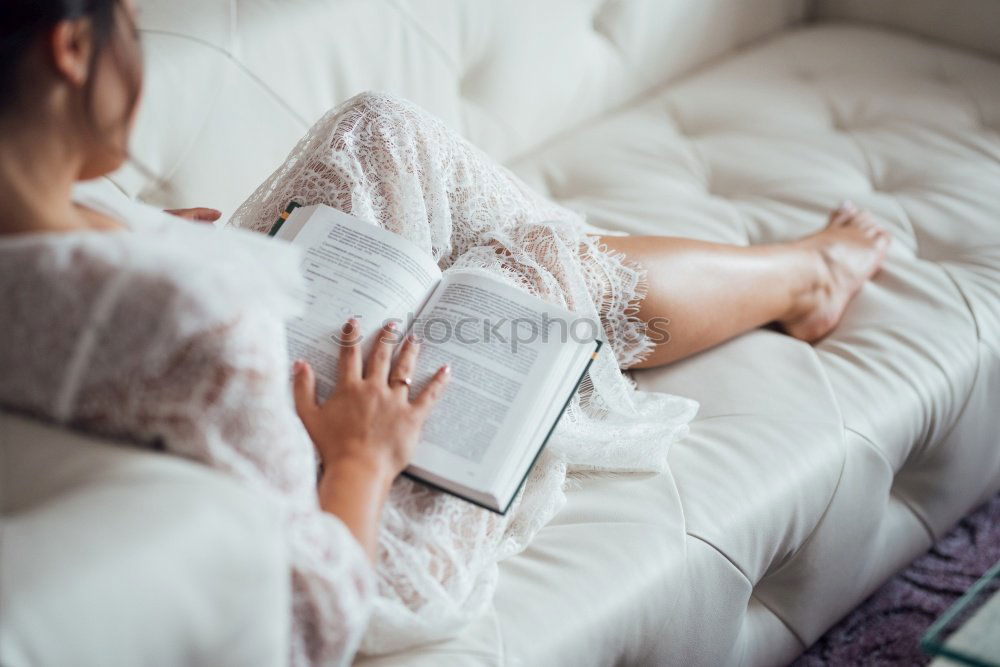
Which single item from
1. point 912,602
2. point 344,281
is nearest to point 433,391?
point 344,281

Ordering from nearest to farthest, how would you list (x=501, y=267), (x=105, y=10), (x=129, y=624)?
(x=129, y=624)
(x=105, y=10)
(x=501, y=267)

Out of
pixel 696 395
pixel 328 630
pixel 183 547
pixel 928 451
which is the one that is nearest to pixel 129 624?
pixel 183 547

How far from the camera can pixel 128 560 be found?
488 millimetres

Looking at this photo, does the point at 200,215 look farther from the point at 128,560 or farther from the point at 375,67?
the point at 128,560

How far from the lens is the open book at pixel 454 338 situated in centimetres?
82

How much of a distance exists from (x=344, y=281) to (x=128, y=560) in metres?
0.43

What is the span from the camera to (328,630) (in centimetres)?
63

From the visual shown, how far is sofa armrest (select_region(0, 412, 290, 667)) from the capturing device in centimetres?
47

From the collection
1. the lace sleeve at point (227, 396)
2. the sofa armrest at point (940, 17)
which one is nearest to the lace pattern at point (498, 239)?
the lace sleeve at point (227, 396)

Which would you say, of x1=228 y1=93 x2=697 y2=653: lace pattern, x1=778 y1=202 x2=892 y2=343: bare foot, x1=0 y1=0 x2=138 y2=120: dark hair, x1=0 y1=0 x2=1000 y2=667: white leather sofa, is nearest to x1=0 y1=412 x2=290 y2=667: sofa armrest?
x1=0 y1=0 x2=1000 y2=667: white leather sofa

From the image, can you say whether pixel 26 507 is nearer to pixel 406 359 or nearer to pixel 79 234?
pixel 79 234

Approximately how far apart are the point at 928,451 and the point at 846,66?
2.58 feet

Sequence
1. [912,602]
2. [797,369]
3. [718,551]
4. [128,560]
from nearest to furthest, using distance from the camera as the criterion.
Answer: [128,560]
[718,551]
[797,369]
[912,602]

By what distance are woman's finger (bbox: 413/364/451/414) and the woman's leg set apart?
0.27m
